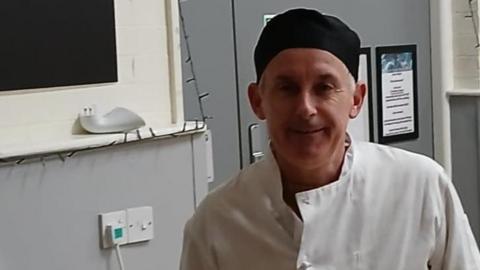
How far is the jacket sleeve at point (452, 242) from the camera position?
1505mm

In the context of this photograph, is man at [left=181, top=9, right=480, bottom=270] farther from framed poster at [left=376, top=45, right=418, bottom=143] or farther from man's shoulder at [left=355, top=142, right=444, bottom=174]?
framed poster at [left=376, top=45, right=418, bottom=143]

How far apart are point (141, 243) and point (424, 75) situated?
184cm

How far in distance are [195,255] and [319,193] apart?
261 mm

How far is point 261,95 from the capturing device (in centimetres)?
152

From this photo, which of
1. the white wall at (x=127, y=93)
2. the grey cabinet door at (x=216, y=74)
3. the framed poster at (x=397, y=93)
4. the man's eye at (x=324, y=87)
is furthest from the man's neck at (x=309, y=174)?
the framed poster at (x=397, y=93)

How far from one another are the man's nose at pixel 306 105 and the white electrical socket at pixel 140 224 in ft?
4.39

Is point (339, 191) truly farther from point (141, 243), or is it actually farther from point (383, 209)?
point (141, 243)

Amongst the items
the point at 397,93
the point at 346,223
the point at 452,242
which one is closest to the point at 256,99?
the point at 346,223

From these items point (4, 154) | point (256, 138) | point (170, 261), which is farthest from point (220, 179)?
point (4, 154)

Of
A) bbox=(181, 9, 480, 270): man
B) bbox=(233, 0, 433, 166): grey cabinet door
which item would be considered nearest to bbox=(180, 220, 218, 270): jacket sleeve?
bbox=(181, 9, 480, 270): man

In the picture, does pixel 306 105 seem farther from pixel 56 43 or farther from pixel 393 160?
pixel 56 43

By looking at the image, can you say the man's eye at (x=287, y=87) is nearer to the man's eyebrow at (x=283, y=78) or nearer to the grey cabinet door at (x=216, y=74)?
the man's eyebrow at (x=283, y=78)

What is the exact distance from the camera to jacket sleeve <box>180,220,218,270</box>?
5.16ft

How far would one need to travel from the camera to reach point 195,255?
5.22 ft
